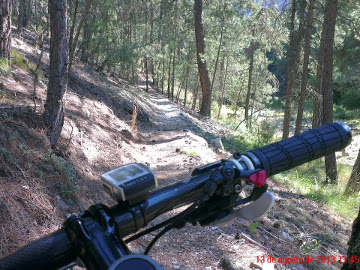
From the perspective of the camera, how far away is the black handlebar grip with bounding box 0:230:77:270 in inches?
39.1

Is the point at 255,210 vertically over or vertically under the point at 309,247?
over

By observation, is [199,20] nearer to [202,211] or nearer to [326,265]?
[326,265]

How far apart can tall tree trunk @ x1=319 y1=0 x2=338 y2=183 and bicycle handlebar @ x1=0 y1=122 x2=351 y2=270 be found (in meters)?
10.2

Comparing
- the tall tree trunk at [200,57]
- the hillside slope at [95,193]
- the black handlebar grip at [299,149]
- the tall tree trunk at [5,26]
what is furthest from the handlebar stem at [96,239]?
the tall tree trunk at [200,57]

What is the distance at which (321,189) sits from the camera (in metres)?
9.78

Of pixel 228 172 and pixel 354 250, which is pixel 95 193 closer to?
pixel 354 250

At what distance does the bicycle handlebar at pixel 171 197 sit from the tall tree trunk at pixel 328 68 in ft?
33.3

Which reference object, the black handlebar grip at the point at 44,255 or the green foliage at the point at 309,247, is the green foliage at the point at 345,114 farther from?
the black handlebar grip at the point at 44,255

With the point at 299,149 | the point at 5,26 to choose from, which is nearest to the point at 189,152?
the point at 5,26

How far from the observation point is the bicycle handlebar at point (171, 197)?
39.9 inches

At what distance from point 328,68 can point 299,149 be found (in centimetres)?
1048

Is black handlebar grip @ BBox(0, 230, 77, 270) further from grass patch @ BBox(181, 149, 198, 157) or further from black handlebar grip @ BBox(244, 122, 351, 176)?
grass patch @ BBox(181, 149, 198, 157)

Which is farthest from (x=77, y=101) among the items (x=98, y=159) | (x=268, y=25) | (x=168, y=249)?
(x=268, y=25)

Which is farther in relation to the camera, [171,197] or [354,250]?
[354,250]
